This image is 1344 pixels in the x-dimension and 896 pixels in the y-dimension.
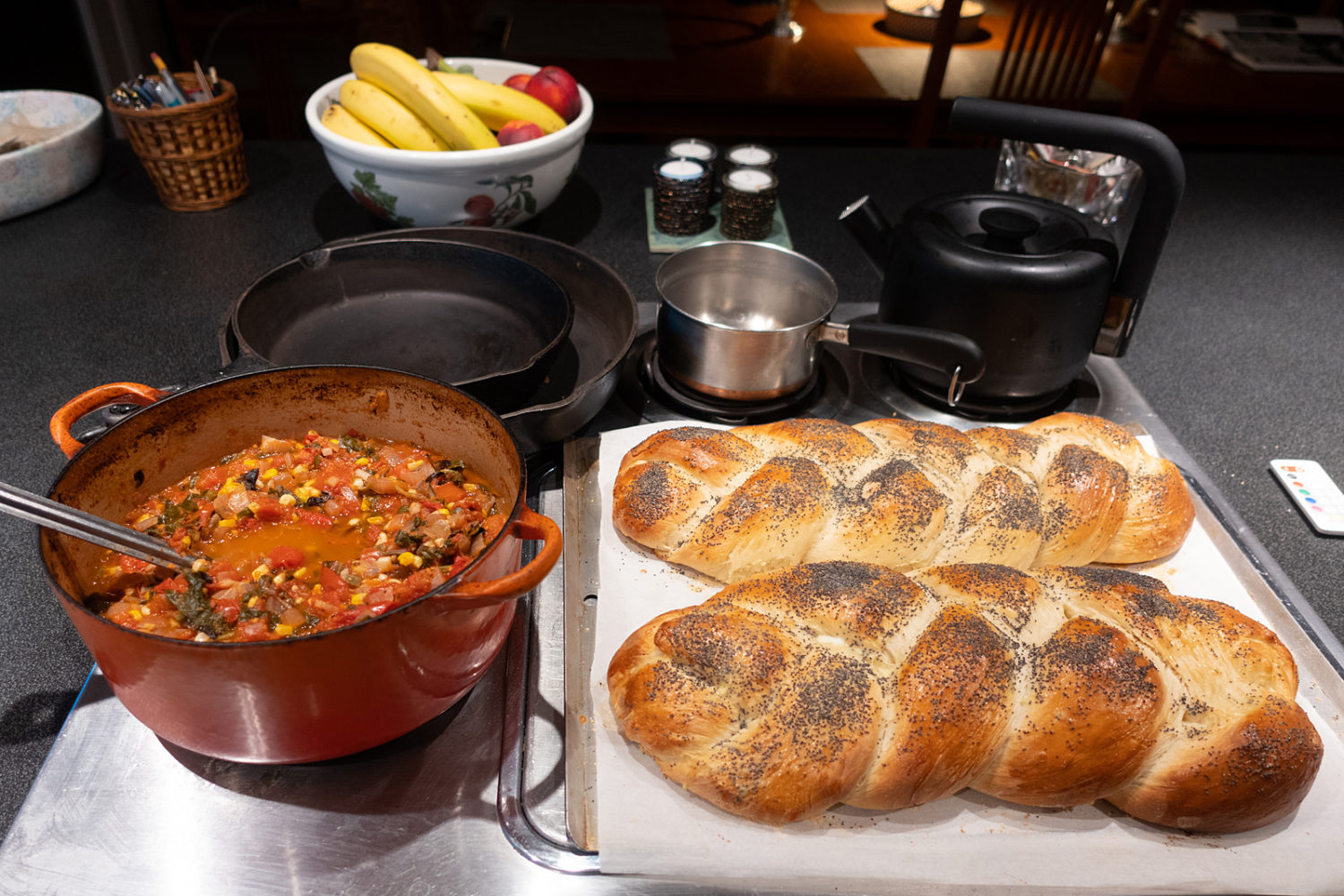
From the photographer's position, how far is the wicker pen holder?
1.80 metres

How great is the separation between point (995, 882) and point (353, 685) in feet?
2.22

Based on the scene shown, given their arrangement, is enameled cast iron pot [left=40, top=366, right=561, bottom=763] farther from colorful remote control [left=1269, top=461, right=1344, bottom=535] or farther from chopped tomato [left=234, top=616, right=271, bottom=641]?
colorful remote control [left=1269, top=461, right=1344, bottom=535]

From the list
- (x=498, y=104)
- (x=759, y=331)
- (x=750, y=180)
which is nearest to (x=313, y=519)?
(x=759, y=331)

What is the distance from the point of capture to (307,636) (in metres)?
0.70

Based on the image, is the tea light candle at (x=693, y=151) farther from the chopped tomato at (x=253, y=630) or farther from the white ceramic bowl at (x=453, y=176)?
the chopped tomato at (x=253, y=630)

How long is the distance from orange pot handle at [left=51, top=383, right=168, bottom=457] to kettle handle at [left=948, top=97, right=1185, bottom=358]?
1.29 m

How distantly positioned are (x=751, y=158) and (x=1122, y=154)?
94 centimetres

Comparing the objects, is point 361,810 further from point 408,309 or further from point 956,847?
point 408,309

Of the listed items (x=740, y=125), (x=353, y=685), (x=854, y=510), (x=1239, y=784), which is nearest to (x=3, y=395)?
(x=353, y=685)

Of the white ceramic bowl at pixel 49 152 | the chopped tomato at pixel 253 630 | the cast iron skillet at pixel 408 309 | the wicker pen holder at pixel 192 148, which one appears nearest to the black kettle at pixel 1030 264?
the cast iron skillet at pixel 408 309

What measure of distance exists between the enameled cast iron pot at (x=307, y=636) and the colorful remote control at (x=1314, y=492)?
1.26m

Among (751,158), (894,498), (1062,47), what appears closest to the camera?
(894,498)

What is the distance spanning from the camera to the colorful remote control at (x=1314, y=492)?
1.31 metres

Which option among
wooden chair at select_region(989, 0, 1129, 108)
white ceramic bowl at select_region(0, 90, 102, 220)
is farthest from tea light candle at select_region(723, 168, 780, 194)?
wooden chair at select_region(989, 0, 1129, 108)
